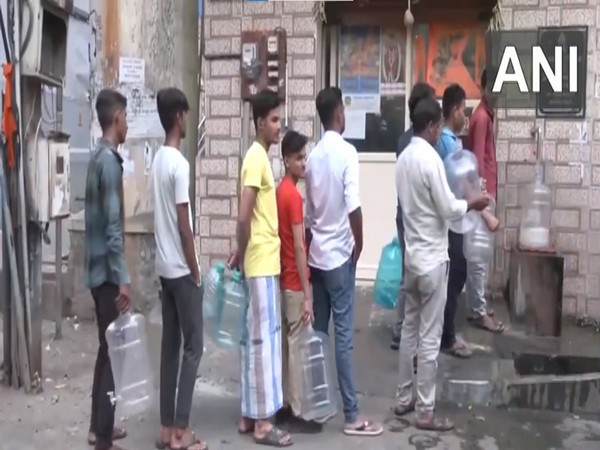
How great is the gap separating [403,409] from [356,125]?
361 cm

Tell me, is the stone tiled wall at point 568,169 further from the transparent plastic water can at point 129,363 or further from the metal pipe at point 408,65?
the transparent plastic water can at point 129,363

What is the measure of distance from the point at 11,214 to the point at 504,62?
4348 mm

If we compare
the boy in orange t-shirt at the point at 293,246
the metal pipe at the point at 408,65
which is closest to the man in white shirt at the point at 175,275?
the boy in orange t-shirt at the point at 293,246

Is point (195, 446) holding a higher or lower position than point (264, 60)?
lower

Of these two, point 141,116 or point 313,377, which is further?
point 141,116

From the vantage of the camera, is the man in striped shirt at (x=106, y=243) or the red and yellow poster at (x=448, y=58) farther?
the red and yellow poster at (x=448, y=58)

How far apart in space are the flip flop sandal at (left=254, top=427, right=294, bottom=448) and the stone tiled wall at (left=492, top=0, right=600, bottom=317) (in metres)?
3.47

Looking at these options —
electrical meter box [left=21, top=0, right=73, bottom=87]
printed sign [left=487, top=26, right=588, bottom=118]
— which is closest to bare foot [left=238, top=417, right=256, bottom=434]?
electrical meter box [left=21, top=0, right=73, bottom=87]

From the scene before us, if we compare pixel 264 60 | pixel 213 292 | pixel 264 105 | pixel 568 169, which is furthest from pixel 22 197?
pixel 568 169

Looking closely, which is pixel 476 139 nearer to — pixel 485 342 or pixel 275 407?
pixel 485 342

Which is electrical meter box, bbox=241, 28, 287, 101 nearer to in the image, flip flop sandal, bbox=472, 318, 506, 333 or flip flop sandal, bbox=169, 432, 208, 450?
flip flop sandal, bbox=472, 318, 506, 333

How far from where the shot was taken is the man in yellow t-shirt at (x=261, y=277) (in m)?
5.30

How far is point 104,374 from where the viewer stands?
17.1 feet

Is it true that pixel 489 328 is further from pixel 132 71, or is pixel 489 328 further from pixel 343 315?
pixel 132 71
